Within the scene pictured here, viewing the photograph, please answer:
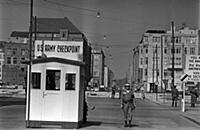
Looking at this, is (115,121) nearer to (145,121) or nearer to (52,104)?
(145,121)

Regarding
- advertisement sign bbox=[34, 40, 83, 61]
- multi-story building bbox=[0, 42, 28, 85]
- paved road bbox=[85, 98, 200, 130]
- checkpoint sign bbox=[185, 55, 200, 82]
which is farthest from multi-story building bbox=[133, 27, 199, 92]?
advertisement sign bbox=[34, 40, 83, 61]

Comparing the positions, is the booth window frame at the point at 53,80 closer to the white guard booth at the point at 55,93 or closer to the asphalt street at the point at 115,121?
the white guard booth at the point at 55,93

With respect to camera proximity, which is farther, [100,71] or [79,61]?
[100,71]

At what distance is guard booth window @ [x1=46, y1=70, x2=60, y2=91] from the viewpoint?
16328 mm

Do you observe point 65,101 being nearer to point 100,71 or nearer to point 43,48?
point 43,48

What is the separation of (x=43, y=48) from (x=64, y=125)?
3252 mm

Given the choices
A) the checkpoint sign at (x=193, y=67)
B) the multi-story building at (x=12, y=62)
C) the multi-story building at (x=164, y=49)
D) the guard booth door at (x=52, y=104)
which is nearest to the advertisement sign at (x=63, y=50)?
the guard booth door at (x=52, y=104)

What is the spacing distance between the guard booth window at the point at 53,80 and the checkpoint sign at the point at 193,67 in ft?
55.0

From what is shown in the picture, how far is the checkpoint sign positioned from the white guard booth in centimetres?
1632

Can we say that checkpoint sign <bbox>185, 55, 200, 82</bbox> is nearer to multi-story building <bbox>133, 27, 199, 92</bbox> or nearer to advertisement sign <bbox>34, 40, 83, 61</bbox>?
advertisement sign <bbox>34, 40, 83, 61</bbox>

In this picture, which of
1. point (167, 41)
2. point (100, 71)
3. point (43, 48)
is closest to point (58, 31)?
point (100, 71)

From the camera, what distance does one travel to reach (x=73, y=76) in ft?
53.9

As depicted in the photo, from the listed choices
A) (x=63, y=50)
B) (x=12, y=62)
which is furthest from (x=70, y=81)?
(x=12, y=62)

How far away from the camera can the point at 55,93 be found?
1619 centimetres
